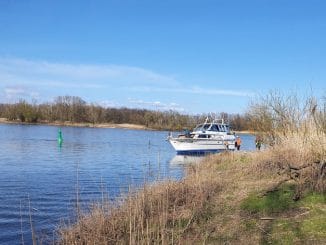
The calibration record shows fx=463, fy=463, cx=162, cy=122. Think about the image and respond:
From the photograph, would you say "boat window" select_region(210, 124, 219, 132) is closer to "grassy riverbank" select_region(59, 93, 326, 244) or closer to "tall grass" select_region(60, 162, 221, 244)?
"grassy riverbank" select_region(59, 93, 326, 244)

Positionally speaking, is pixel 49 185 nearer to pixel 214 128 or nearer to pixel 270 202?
pixel 270 202

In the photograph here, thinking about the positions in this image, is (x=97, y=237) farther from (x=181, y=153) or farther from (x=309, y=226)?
(x=181, y=153)

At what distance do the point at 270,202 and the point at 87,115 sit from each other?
111885 mm

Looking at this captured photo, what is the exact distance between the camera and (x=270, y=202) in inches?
456

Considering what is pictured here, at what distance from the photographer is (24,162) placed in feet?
96.6

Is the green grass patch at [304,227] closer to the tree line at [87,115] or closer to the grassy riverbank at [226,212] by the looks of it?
the grassy riverbank at [226,212]

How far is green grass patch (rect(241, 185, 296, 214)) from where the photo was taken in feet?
36.3

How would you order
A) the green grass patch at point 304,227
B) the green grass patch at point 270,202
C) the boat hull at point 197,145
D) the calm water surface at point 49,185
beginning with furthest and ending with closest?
the boat hull at point 197,145 → the calm water surface at point 49,185 → the green grass patch at point 270,202 → the green grass patch at point 304,227

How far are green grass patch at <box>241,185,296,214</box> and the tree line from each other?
3550 inches

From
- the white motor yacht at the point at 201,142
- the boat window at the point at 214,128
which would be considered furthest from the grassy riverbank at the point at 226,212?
the boat window at the point at 214,128

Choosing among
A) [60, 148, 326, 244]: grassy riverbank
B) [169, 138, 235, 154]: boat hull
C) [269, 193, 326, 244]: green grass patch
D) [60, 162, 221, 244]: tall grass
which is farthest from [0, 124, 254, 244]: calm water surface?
[169, 138, 235, 154]: boat hull

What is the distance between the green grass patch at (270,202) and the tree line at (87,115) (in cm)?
9018

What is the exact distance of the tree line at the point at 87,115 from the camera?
111m

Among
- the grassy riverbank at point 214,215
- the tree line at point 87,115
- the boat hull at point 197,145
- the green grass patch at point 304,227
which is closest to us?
the green grass patch at point 304,227
